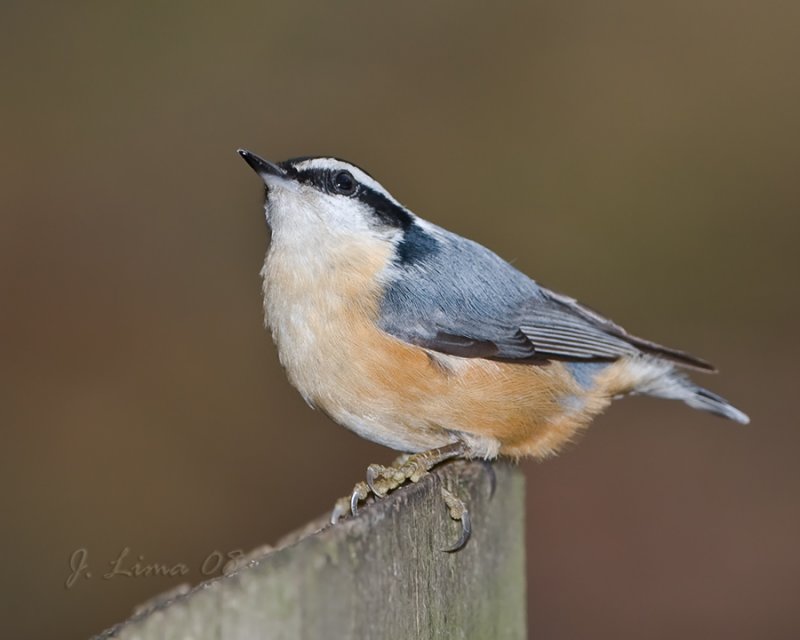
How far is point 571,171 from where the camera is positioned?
5965 mm

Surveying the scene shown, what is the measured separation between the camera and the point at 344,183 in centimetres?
332

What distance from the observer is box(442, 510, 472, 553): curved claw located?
218cm

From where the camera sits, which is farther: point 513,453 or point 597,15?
point 597,15

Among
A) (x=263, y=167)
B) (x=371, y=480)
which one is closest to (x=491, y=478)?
(x=371, y=480)

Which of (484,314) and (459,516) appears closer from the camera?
(459,516)

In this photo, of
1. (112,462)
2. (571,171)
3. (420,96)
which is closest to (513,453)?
(112,462)

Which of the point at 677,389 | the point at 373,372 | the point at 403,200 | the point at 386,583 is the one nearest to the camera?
the point at 386,583

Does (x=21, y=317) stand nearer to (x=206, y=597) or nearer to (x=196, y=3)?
(x=196, y=3)

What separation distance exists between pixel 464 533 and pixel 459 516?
0.04 meters

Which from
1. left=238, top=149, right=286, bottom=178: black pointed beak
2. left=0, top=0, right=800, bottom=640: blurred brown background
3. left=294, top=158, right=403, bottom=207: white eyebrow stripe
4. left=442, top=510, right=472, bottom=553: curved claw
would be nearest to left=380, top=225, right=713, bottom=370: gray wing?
left=294, top=158, right=403, bottom=207: white eyebrow stripe

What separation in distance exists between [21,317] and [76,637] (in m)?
1.82

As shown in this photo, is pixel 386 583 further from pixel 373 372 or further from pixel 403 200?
pixel 403 200

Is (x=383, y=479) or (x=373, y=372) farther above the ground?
(x=373, y=372)

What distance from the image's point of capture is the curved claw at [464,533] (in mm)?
2185
